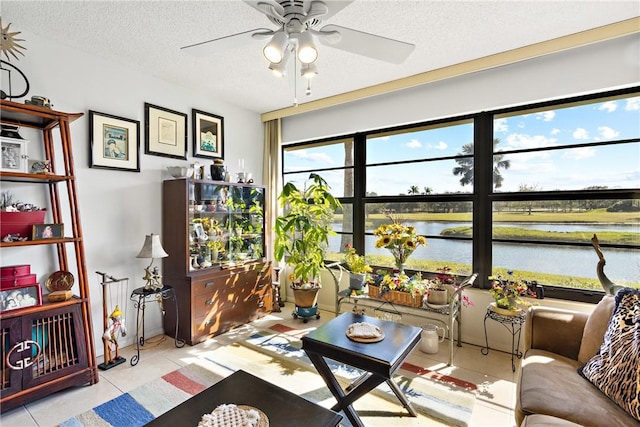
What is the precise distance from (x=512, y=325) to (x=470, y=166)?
1.54 meters

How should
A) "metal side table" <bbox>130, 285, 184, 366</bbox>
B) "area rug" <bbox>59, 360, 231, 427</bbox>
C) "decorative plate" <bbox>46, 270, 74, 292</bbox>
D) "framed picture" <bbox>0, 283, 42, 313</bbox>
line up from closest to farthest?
"area rug" <bbox>59, 360, 231, 427</bbox>
"framed picture" <bbox>0, 283, 42, 313</bbox>
"decorative plate" <bbox>46, 270, 74, 292</bbox>
"metal side table" <bbox>130, 285, 184, 366</bbox>

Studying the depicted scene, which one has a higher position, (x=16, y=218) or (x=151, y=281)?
(x=16, y=218)

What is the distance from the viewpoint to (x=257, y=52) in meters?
2.66

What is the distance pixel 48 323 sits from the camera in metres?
2.16

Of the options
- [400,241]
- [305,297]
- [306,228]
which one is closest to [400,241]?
[400,241]

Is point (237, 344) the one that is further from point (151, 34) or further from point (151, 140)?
point (151, 34)

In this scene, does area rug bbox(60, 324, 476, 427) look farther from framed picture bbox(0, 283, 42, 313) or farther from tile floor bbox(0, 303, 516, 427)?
framed picture bbox(0, 283, 42, 313)

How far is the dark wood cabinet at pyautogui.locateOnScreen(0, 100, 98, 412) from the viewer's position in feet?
6.48

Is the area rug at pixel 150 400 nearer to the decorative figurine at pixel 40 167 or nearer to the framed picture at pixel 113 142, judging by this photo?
the decorative figurine at pixel 40 167

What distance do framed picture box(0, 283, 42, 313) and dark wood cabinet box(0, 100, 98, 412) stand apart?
0.16ft

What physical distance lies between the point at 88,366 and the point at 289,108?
133 inches

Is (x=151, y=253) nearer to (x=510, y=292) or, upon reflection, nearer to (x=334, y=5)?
(x=334, y=5)

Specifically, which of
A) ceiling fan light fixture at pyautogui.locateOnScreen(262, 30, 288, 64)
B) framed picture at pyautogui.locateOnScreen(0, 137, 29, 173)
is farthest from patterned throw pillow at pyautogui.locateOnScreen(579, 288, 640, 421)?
framed picture at pyautogui.locateOnScreen(0, 137, 29, 173)

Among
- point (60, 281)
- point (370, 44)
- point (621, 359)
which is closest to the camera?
point (621, 359)
